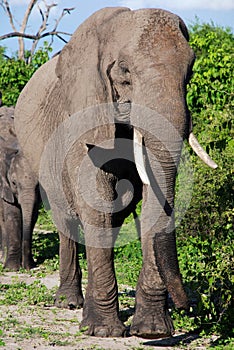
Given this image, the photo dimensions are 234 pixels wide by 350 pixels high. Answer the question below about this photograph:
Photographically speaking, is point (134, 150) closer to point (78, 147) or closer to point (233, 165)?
point (78, 147)

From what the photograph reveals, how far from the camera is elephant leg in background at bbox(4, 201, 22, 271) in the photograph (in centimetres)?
966

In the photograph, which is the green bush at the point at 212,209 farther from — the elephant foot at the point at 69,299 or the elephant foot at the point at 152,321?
the elephant foot at the point at 69,299

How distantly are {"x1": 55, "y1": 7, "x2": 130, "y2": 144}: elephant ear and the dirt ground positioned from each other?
1.34m

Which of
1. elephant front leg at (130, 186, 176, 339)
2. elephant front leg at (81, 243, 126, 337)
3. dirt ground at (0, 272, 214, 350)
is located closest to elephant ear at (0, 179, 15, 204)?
dirt ground at (0, 272, 214, 350)

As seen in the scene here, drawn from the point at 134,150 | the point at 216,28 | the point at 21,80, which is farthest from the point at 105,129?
the point at 216,28

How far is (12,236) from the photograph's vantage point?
9875mm

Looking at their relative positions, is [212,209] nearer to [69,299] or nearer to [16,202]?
[69,299]

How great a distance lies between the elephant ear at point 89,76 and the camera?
566 centimetres

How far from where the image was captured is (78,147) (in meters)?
6.14

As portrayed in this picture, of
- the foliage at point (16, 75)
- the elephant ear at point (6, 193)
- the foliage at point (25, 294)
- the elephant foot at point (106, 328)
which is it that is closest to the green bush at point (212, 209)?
the elephant foot at point (106, 328)

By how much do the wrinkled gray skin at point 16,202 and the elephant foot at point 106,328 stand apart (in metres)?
3.67

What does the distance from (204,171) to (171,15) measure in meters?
3.76

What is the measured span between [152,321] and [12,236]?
444 cm

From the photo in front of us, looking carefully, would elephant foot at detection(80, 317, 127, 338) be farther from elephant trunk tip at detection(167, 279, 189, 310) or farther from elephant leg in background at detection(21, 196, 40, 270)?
elephant leg in background at detection(21, 196, 40, 270)
